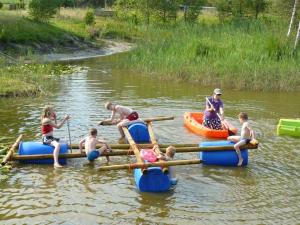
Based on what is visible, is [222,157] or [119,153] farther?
[222,157]

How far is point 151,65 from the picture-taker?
25.8 m

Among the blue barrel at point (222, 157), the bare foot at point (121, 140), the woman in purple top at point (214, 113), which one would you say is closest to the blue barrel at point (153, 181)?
the blue barrel at point (222, 157)

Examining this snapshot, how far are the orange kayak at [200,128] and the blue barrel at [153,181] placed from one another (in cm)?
451

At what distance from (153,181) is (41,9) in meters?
33.3

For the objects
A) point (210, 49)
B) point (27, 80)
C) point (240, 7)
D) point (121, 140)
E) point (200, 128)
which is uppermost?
point (240, 7)

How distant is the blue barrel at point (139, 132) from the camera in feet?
45.8

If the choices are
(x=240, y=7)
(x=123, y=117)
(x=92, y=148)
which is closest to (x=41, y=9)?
(x=240, y=7)

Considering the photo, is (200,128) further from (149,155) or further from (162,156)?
(162,156)

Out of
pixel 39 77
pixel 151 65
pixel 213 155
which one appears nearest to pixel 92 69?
pixel 151 65

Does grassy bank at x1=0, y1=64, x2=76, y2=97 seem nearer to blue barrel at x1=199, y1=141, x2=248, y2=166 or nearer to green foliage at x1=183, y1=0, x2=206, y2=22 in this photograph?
blue barrel at x1=199, y1=141, x2=248, y2=166

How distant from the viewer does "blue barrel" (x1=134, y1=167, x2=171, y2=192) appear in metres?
10.0

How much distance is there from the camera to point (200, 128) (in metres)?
14.8

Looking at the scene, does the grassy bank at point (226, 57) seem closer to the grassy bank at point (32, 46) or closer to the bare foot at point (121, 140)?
the grassy bank at point (32, 46)

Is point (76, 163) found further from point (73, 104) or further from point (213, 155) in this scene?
point (73, 104)
